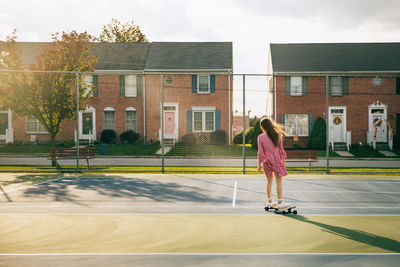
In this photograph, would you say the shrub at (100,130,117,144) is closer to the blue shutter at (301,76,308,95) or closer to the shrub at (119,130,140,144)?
the shrub at (119,130,140,144)

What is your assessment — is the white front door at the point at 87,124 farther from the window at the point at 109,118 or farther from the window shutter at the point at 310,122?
the window shutter at the point at 310,122

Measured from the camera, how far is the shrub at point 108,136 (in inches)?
1167

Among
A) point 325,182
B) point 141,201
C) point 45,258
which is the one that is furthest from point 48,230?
point 325,182

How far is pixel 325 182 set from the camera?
12.5 meters

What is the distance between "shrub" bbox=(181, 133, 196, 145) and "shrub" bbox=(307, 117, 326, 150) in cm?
831

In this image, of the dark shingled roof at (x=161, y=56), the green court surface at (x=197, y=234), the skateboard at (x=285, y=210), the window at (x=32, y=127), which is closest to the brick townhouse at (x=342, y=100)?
the dark shingled roof at (x=161, y=56)

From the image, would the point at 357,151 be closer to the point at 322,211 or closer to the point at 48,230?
the point at 322,211

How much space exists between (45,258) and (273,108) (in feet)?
87.4

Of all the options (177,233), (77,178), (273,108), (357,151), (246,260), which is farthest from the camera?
(273,108)

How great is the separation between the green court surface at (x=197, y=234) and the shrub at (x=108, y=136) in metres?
22.2

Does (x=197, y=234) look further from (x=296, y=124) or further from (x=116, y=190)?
(x=296, y=124)

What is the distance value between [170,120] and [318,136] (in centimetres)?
1075

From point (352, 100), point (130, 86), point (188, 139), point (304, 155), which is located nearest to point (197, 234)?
point (304, 155)

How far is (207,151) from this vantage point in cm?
2412
